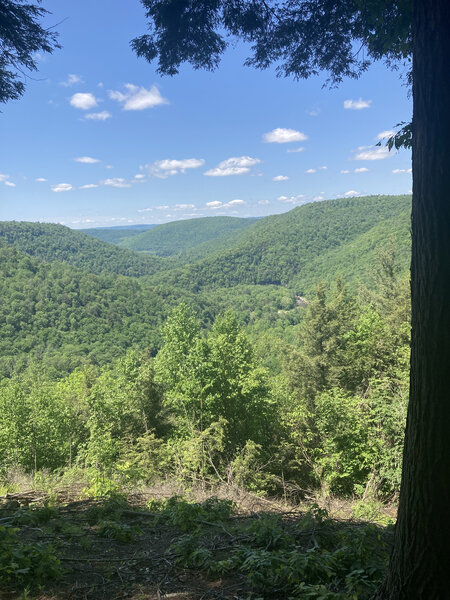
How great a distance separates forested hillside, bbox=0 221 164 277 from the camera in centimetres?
16925

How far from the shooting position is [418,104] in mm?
1791

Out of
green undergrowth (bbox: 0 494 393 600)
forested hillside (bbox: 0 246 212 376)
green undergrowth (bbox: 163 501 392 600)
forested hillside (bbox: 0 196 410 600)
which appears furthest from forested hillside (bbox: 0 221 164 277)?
green undergrowth (bbox: 163 501 392 600)

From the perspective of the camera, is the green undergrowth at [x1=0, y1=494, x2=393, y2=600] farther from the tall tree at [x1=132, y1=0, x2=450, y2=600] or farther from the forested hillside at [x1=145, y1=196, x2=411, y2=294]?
the forested hillside at [x1=145, y1=196, x2=411, y2=294]

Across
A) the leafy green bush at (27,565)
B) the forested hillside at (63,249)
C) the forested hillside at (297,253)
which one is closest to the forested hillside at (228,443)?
the leafy green bush at (27,565)

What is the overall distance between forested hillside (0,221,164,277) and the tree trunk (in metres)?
185

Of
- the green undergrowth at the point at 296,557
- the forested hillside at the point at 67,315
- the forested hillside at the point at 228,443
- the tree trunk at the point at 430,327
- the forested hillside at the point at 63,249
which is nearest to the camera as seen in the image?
the tree trunk at the point at 430,327

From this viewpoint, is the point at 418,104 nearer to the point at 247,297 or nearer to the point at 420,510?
the point at 420,510

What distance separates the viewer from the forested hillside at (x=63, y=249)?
169 m

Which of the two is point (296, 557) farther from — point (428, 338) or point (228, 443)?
point (228, 443)

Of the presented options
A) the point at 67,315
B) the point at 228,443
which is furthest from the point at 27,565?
the point at 67,315

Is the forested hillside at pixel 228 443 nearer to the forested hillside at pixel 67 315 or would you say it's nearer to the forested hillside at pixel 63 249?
the forested hillside at pixel 67 315

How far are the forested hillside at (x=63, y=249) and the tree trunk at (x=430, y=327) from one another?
185 m

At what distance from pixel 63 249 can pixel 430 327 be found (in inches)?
7940

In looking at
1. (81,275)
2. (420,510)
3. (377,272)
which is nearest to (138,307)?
(81,275)
